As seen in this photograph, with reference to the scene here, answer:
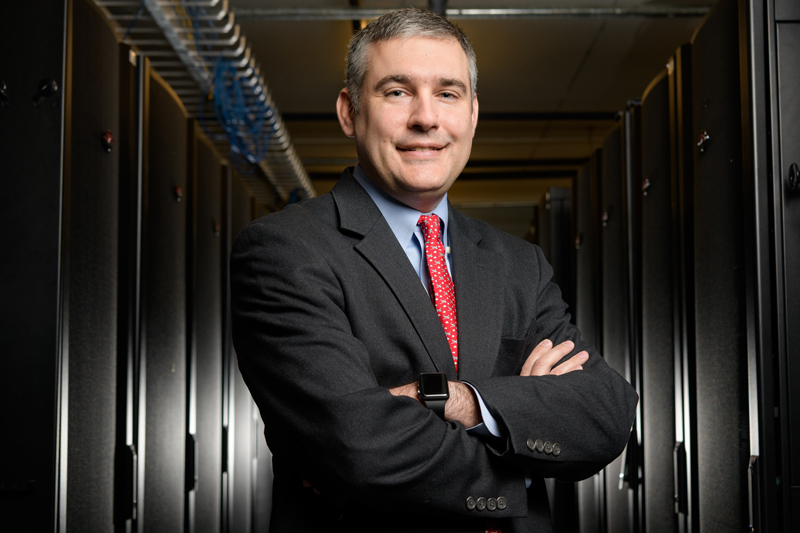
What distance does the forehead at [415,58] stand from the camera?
1.33 metres

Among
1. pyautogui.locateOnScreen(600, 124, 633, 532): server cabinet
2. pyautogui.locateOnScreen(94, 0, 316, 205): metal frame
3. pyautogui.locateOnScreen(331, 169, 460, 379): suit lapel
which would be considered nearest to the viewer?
pyautogui.locateOnScreen(331, 169, 460, 379): suit lapel

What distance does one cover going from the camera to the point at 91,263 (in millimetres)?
1681

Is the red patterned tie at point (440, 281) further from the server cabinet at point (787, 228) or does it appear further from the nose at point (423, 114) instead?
the server cabinet at point (787, 228)

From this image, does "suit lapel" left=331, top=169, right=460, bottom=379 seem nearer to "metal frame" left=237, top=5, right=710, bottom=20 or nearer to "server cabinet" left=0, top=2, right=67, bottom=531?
"server cabinet" left=0, top=2, right=67, bottom=531

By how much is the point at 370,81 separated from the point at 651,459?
1575 millimetres

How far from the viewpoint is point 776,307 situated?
55.6 inches

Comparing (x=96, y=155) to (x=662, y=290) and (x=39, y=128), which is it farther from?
(x=662, y=290)

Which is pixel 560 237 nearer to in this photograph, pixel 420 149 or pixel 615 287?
pixel 615 287

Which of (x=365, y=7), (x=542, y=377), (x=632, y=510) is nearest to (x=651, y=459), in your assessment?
(x=632, y=510)

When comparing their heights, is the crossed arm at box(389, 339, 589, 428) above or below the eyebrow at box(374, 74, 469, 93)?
below

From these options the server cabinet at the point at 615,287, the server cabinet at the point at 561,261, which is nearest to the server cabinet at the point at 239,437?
the server cabinet at the point at 561,261

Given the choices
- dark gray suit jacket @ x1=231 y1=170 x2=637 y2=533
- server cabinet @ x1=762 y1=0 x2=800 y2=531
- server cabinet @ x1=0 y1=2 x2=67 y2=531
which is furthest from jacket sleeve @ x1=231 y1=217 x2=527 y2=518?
server cabinet @ x1=762 y1=0 x2=800 y2=531

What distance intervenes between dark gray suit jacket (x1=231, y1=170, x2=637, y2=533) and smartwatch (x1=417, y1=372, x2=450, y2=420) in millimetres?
37

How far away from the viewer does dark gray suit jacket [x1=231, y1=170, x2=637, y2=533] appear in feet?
3.46
